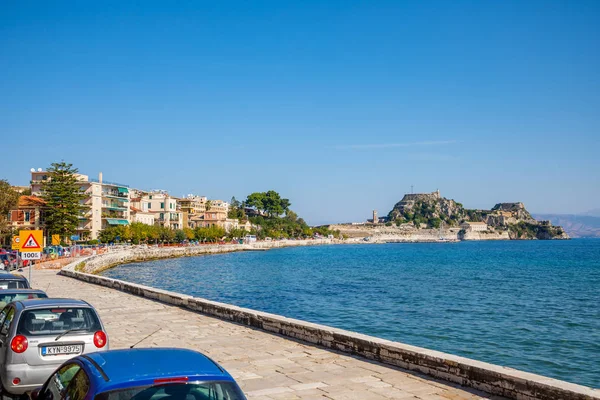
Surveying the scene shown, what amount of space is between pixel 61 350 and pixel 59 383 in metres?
3.34

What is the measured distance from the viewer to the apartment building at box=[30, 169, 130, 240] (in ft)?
276

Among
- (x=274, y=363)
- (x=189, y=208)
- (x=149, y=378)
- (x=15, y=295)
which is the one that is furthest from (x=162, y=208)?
(x=149, y=378)

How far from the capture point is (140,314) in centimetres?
1748

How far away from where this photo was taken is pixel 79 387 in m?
4.32

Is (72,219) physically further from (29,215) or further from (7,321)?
(7,321)

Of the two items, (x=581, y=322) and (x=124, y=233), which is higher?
(x=124, y=233)

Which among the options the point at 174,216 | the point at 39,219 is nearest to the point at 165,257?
the point at 39,219

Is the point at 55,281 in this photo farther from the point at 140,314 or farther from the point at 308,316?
the point at 140,314

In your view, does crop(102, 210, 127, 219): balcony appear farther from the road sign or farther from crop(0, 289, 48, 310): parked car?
crop(0, 289, 48, 310): parked car

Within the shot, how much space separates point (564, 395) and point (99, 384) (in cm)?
596

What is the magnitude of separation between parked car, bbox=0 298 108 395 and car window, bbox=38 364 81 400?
2.91 m

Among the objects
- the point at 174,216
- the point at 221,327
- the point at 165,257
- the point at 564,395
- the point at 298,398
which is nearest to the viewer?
the point at 564,395

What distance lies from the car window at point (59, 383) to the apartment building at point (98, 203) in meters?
78.2

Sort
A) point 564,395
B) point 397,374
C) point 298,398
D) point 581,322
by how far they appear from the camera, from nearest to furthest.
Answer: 1. point 564,395
2. point 298,398
3. point 397,374
4. point 581,322
